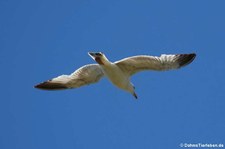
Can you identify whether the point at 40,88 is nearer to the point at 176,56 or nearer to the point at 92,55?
the point at 92,55

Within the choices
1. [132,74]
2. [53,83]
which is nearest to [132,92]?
[132,74]

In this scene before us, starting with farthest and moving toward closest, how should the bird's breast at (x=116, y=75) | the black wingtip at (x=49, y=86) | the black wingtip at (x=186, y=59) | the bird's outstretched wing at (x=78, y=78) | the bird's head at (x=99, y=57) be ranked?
the bird's outstretched wing at (x=78, y=78) → the black wingtip at (x=49, y=86) → the bird's breast at (x=116, y=75) → the bird's head at (x=99, y=57) → the black wingtip at (x=186, y=59)

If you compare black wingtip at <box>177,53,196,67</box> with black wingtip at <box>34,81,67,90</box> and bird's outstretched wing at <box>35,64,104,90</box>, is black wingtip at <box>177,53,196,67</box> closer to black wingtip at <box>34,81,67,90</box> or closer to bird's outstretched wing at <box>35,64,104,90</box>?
bird's outstretched wing at <box>35,64,104,90</box>

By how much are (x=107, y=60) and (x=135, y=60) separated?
849mm

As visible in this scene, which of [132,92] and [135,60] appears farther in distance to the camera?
[132,92]

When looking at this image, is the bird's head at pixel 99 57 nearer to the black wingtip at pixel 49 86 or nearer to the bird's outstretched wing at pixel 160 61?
the bird's outstretched wing at pixel 160 61

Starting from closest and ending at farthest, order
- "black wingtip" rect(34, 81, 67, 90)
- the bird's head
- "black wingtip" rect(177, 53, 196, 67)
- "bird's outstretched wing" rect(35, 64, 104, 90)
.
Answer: "black wingtip" rect(177, 53, 196, 67) → the bird's head → "black wingtip" rect(34, 81, 67, 90) → "bird's outstretched wing" rect(35, 64, 104, 90)

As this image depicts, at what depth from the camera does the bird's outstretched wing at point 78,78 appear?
843 inches

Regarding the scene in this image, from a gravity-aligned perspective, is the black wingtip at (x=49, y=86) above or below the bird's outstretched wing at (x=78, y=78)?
below

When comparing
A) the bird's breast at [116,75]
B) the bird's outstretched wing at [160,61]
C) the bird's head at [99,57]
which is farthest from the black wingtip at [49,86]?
the bird's outstretched wing at [160,61]

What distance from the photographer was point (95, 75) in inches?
848

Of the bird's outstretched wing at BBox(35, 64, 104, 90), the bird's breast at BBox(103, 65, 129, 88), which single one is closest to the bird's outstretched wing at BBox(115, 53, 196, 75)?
the bird's breast at BBox(103, 65, 129, 88)

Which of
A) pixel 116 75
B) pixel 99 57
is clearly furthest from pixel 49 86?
pixel 116 75

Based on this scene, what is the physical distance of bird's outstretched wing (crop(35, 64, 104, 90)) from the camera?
21.4 meters
